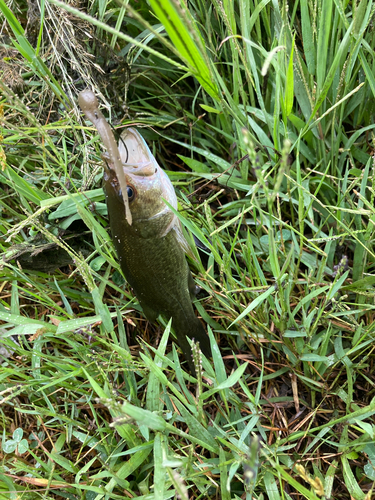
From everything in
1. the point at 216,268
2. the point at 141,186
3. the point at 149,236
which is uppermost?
the point at 141,186

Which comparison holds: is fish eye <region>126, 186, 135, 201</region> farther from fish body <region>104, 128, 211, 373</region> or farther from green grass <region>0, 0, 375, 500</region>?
green grass <region>0, 0, 375, 500</region>

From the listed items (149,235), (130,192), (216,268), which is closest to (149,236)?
(149,235)

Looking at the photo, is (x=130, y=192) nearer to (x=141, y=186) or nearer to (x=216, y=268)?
(x=141, y=186)

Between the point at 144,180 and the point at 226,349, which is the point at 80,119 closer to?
the point at 144,180

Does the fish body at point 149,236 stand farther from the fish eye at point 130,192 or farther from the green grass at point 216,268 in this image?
the green grass at point 216,268

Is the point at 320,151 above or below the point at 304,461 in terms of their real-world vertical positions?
above

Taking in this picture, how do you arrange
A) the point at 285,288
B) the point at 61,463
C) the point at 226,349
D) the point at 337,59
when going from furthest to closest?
the point at 226,349
the point at 61,463
the point at 285,288
the point at 337,59

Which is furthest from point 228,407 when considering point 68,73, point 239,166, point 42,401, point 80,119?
point 68,73
